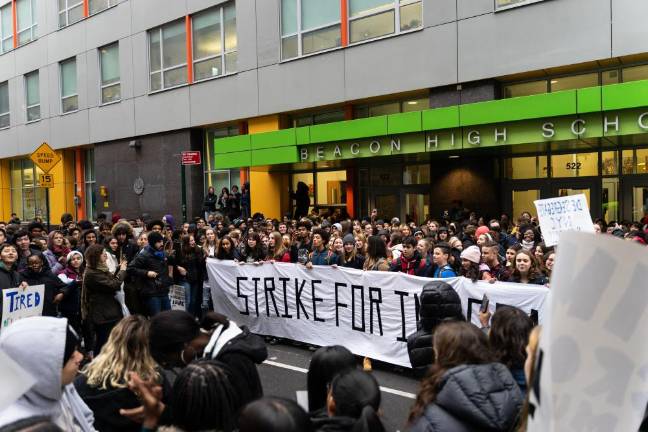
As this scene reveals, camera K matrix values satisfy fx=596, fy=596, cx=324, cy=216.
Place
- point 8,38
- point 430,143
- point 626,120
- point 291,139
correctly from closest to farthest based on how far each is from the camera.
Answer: point 626,120 < point 430,143 < point 291,139 < point 8,38

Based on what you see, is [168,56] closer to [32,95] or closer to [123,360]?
[32,95]

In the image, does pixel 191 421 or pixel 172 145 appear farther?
pixel 172 145

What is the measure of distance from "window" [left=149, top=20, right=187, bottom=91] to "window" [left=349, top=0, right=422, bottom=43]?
27.9 ft

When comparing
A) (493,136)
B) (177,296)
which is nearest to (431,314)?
(177,296)

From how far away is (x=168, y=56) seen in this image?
81.0 ft

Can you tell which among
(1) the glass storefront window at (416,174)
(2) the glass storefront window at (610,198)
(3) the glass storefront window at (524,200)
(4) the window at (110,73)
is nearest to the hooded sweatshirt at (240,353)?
(2) the glass storefront window at (610,198)

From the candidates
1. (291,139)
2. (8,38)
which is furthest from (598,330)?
(8,38)

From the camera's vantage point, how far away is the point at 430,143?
15.8m

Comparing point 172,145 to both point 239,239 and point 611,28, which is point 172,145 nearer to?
point 239,239

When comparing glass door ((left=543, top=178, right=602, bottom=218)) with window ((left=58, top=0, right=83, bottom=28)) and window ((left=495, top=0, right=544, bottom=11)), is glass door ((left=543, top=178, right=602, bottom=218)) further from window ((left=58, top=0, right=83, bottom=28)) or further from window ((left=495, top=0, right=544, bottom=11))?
window ((left=58, top=0, right=83, bottom=28))

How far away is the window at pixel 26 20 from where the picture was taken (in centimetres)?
3225

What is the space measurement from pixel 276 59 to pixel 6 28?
22500 millimetres

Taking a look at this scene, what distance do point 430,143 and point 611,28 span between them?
497cm

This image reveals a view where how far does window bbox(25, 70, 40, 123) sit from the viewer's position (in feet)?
106
